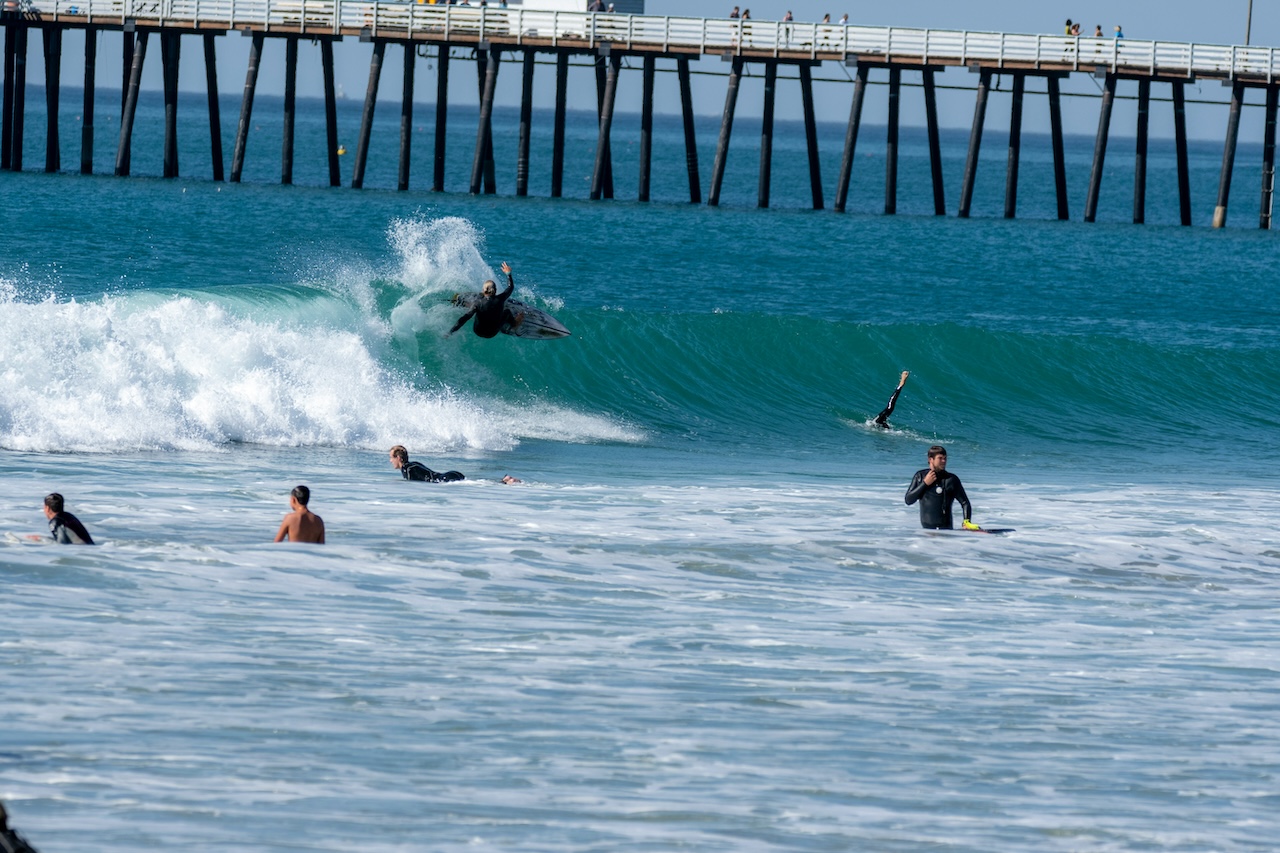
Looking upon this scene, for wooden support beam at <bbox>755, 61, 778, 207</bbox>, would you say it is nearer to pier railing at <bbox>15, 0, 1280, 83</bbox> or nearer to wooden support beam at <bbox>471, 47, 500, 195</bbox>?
pier railing at <bbox>15, 0, 1280, 83</bbox>

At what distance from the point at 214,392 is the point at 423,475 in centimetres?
431

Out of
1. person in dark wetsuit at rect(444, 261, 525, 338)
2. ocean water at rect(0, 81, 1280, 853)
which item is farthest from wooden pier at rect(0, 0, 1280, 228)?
person in dark wetsuit at rect(444, 261, 525, 338)

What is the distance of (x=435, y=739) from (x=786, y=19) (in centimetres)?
3616

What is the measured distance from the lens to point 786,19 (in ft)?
139

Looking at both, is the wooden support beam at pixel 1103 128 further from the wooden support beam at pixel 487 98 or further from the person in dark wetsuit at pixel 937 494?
the person in dark wetsuit at pixel 937 494

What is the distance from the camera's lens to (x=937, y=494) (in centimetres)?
1451

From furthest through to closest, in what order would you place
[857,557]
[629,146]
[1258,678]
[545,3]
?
[629,146]
[545,3]
[857,557]
[1258,678]

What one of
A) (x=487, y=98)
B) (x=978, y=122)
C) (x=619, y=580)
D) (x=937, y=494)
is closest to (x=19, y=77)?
(x=487, y=98)

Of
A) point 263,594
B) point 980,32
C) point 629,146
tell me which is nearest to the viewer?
point 263,594

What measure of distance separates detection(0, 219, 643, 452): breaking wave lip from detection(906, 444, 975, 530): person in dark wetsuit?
6.54 m

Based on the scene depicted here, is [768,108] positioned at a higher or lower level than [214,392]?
higher

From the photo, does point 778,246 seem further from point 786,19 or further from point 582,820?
point 582,820

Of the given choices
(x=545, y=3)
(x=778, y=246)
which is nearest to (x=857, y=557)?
(x=778, y=246)

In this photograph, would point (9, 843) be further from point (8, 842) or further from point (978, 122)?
point (978, 122)
